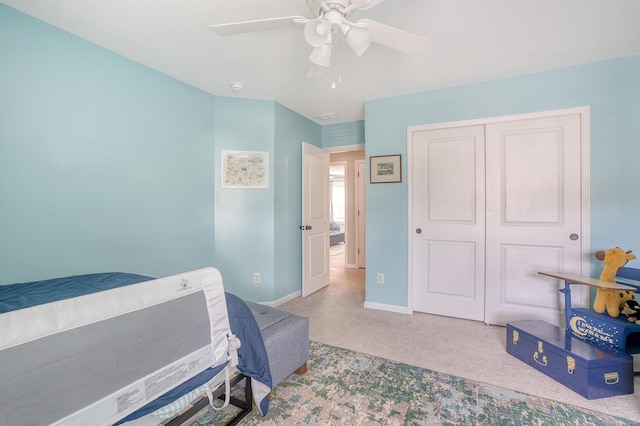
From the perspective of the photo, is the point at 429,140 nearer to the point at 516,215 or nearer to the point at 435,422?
the point at 516,215

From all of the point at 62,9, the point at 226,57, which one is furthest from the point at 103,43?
the point at 226,57

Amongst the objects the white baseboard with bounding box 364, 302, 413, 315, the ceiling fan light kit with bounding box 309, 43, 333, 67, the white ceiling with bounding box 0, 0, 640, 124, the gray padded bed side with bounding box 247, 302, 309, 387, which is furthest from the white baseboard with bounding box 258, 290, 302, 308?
the ceiling fan light kit with bounding box 309, 43, 333, 67

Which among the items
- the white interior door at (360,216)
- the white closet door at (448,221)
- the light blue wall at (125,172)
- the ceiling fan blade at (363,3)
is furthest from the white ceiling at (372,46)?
the white interior door at (360,216)

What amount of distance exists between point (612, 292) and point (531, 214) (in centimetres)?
86

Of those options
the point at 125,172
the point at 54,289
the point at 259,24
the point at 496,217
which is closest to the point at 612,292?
the point at 496,217

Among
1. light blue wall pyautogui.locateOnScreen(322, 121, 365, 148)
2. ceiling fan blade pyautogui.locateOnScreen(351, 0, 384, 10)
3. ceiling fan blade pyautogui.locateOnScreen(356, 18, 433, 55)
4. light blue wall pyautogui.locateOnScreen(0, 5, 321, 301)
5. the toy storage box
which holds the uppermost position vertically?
light blue wall pyautogui.locateOnScreen(322, 121, 365, 148)

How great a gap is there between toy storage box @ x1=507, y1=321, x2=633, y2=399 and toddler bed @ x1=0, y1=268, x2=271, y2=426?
6.46ft

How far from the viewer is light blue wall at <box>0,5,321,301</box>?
180cm

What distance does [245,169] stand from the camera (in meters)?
3.30

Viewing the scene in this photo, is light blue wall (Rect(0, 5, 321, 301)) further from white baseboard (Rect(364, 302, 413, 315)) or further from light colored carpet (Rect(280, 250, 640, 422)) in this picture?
white baseboard (Rect(364, 302, 413, 315))

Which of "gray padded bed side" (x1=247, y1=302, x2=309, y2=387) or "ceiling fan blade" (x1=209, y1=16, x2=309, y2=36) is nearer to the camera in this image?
"ceiling fan blade" (x1=209, y1=16, x2=309, y2=36)

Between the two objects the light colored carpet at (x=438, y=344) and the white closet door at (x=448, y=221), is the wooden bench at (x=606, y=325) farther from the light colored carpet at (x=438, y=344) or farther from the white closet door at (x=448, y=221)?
the white closet door at (x=448, y=221)

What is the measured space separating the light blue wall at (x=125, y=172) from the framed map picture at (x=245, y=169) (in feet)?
0.28

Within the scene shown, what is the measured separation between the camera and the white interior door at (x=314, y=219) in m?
3.77
